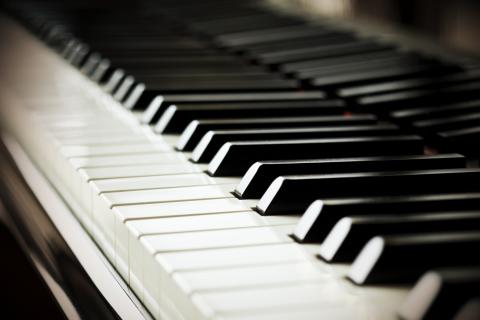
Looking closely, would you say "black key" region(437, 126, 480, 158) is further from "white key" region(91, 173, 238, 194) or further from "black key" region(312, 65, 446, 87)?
"black key" region(312, 65, 446, 87)

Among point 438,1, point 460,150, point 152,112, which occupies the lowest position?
point 152,112

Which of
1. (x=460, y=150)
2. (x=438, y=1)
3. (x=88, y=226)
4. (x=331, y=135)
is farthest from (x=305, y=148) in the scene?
(x=438, y=1)

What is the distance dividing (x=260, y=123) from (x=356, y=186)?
1.62 feet

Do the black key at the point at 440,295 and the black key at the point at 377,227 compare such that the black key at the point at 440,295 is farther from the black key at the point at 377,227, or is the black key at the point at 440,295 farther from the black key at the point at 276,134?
the black key at the point at 276,134

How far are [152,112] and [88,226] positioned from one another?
435 millimetres

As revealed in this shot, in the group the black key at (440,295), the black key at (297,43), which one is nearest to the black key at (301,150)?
the black key at (440,295)

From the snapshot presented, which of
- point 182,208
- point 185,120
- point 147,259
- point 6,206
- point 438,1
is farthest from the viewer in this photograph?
point 438,1

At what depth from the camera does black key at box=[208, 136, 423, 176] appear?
144 cm

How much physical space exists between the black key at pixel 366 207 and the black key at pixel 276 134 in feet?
1.44

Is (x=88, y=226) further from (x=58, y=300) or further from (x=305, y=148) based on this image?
(x=305, y=148)

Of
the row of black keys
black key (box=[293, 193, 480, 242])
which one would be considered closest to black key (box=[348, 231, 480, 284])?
black key (box=[293, 193, 480, 242])

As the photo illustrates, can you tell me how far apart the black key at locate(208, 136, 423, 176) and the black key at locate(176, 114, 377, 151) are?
0.16m

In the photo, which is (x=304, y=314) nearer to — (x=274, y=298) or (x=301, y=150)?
(x=274, y=298)

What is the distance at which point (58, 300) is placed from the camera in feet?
4.64
